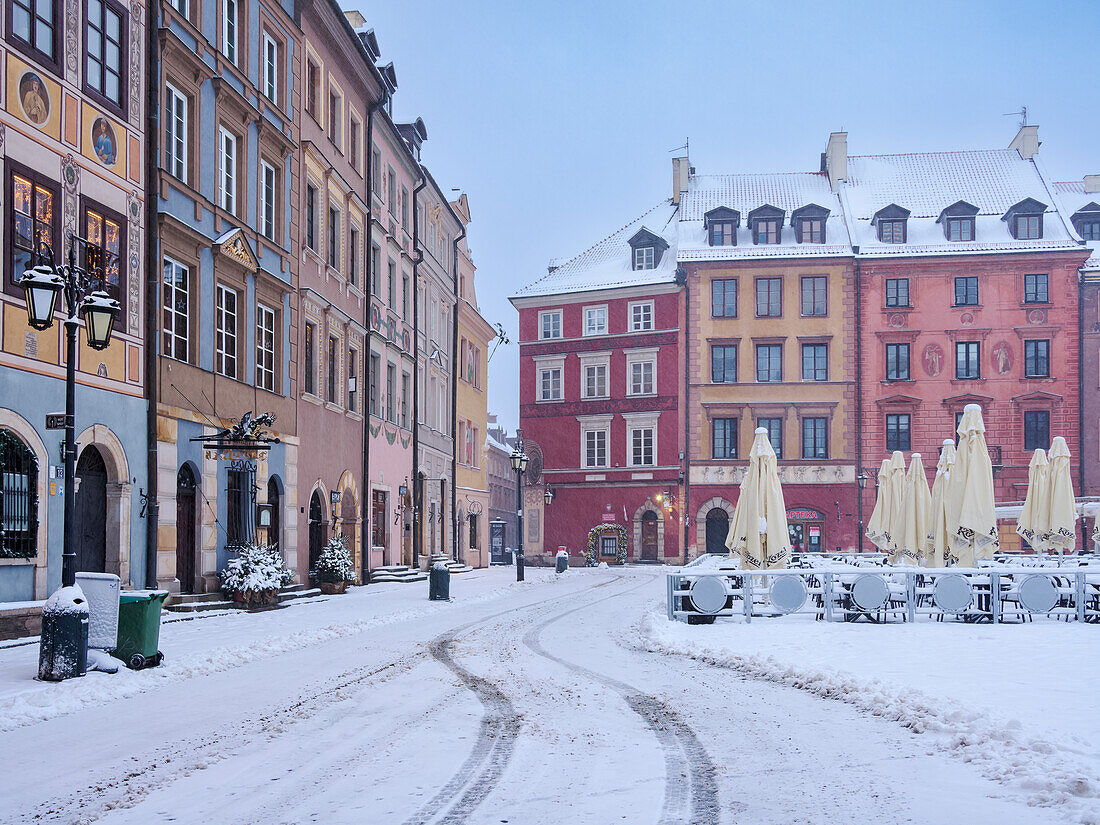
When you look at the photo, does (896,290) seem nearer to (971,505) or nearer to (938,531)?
(938,531)

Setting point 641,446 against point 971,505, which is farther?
A: point 641,446

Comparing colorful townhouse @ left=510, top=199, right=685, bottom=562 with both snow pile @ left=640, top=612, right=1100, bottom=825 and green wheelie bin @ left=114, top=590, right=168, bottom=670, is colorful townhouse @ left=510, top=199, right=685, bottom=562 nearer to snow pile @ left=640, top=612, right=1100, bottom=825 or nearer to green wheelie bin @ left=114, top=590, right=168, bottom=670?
snow pile @ left=640, top=612, right=1100, bottom=825

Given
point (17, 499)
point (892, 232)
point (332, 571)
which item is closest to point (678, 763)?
point (17, 499)

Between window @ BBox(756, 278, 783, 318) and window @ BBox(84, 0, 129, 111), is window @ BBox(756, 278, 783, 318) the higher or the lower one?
the higher one

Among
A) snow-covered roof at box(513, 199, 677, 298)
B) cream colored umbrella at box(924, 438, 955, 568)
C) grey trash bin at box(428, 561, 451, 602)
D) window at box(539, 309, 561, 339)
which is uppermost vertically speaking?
snow-covered roof at box(513, 199, 677, 298)

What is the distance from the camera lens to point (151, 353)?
17.7 metres

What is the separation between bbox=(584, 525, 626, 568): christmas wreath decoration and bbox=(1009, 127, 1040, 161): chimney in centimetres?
2723

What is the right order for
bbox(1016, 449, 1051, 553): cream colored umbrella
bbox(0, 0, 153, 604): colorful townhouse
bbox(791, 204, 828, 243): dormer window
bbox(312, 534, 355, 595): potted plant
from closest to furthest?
bbox(0, 0, 153, 604): colorful townhouse, bbox(312, 534, 355, 595): potted plant, bbox(1016, 449, 1051, 553): cream colored umbrella, bbox(791, 204, 828, 243): dormer window

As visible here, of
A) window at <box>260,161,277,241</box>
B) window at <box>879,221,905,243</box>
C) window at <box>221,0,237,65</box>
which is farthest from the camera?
window at <box>879,221,905,243</box>

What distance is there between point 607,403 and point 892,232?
15.4 metres

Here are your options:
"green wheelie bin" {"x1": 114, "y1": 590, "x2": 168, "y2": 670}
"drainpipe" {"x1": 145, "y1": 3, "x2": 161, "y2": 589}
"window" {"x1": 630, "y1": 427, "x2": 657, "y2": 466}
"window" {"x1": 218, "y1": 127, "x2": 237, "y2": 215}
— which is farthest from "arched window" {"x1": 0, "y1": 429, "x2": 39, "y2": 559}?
"window" {"x1": 630, "y1": 427, "x2": 657, "y2": 466}

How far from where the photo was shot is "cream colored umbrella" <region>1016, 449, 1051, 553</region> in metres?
26.9

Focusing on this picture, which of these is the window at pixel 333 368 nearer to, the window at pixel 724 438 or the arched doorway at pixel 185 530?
the arched doorway at pixel 185 530

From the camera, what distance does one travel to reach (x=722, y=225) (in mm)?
52406
